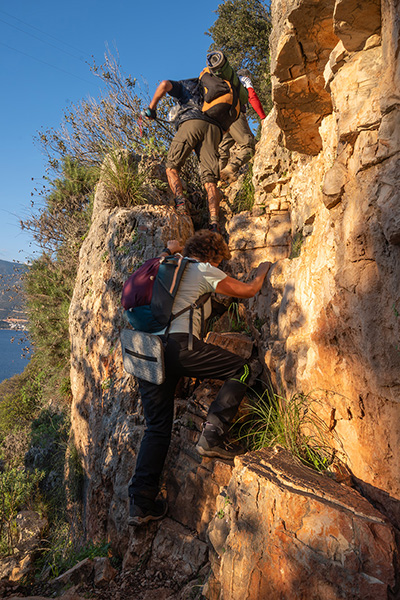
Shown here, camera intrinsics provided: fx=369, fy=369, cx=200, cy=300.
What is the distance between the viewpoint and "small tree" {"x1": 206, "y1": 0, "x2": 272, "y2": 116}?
38.6 ft

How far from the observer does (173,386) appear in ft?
10.6

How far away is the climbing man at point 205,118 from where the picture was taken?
508 centimetres

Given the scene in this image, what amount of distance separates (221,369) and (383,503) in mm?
1471

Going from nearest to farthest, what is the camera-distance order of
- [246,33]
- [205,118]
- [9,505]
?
[205,118], [9,505], [246,33]

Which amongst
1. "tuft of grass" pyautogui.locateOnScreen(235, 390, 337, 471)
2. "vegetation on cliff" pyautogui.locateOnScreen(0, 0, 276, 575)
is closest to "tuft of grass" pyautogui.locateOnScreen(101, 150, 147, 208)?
"vegetation on cliff" pyautogui.locateOnScreen(0, 0, 276, 575)

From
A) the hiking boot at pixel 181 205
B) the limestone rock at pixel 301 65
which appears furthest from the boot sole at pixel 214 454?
the hiking boot at pixel 181 205

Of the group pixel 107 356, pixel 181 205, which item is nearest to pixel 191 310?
pixel 107 356

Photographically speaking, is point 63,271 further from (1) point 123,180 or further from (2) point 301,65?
(2) point 301,65

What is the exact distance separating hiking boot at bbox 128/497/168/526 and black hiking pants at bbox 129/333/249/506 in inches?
2.0

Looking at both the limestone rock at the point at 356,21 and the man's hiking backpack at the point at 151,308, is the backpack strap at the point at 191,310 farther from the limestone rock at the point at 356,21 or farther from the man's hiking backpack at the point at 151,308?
the limestone rock at the point at 356,21

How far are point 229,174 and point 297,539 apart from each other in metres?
5.38

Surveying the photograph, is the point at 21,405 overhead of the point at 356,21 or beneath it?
beneath

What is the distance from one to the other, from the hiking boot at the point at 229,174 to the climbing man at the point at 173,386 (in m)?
3.39

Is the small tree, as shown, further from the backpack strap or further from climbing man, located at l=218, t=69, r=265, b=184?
the backpack strap
